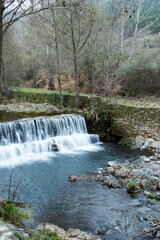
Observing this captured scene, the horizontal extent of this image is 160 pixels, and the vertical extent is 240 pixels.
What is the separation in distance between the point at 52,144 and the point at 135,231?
6833mm

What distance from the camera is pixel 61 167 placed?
888cm

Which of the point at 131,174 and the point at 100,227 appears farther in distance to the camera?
the point at 131,174

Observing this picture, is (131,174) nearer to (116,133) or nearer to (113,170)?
(113,170)

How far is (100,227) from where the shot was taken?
5.08 metres

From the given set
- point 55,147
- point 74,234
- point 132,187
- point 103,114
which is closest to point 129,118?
point 103,114

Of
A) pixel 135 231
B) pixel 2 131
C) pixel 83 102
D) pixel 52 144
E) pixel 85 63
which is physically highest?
pixel 85 63

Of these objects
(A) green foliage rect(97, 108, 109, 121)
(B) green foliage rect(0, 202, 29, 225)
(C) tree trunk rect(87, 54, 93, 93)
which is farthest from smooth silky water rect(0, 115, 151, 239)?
(C) tree trunk rect(87, 54, 93, 93)

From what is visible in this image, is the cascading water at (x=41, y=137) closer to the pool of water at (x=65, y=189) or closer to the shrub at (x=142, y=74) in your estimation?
the pool of water at (x=65, y=189)

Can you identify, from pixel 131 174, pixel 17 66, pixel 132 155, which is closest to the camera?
pixel 131 174

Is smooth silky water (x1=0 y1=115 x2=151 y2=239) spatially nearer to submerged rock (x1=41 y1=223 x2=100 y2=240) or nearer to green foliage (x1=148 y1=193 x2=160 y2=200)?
submerged rock (x1=41 y1=223 x2=100 y2=240)

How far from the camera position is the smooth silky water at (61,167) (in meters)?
5.65

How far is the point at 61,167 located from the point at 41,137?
10.3 ft

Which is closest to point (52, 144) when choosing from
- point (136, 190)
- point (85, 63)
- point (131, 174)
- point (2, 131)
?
point (2, 131)

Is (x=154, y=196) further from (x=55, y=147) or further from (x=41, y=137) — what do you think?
(x=41, y=137)
